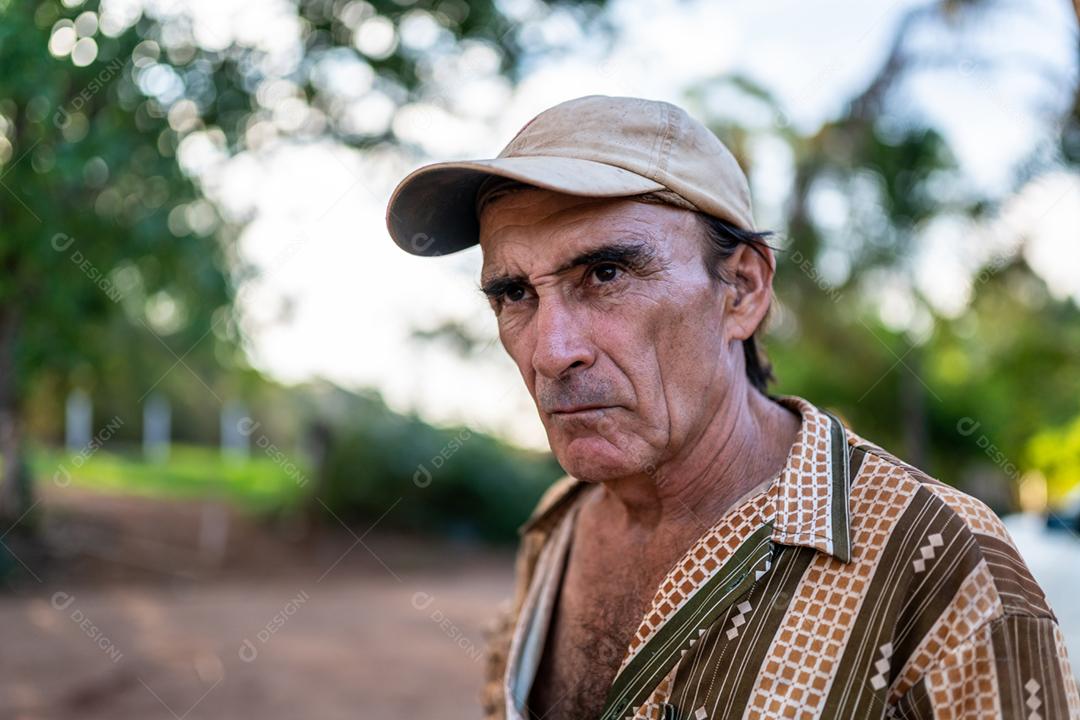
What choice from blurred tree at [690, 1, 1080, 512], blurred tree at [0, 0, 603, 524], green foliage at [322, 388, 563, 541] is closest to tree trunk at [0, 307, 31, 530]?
blurred tree at [0, 0, 603, 524]

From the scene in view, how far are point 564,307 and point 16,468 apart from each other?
11.4 metres

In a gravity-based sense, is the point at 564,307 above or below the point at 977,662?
above

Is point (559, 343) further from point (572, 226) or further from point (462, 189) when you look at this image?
point (462, 189)

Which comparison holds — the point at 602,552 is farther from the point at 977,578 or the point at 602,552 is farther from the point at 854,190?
the point at 854,190

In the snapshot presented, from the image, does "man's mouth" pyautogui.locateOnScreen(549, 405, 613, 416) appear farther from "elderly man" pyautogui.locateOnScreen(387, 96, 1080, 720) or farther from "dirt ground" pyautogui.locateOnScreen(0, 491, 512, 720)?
"dirt ground" pyautogui.locateOnScreen(0, 491, 512, 720)

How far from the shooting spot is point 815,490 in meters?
1.55

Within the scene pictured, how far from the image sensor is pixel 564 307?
1.69m

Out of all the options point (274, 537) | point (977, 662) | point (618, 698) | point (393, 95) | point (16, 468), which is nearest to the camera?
point (977, 662)

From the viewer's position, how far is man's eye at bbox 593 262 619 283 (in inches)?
66.1

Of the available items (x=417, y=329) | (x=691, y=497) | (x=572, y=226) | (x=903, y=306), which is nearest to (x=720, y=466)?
(x=691, y=497)

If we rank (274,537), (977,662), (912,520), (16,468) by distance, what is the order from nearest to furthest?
(977,662) → (912,520) → (16,468) → (274,537)

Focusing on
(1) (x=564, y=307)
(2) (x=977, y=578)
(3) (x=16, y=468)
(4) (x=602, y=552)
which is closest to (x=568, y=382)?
(1) (x=564, y=307)

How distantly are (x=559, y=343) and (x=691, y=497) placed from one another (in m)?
0.43

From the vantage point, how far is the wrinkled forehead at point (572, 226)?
166cm
